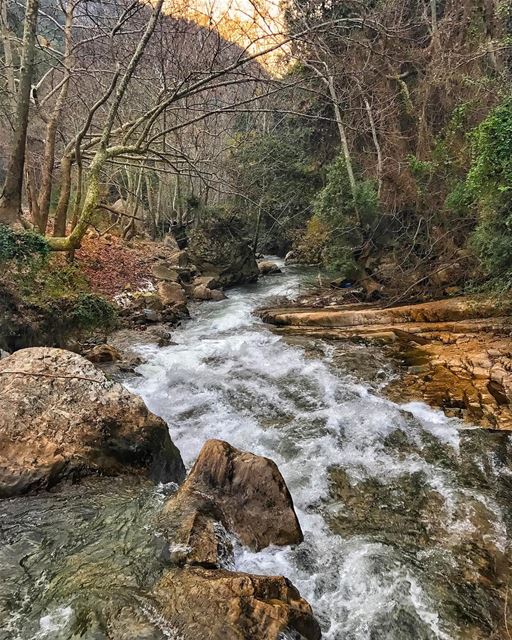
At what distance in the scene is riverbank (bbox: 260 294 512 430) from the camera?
20.0ft

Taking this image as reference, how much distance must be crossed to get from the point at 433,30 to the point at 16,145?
468 inches

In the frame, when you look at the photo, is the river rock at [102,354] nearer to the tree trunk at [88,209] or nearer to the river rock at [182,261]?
the tree trunk at [88,209]

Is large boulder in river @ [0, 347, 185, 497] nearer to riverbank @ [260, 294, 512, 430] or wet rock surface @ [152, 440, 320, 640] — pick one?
wet rock surface @ [152, 440, 320, 640]

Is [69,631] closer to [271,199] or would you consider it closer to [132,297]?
[132,297]

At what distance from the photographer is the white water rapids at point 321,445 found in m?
3.46

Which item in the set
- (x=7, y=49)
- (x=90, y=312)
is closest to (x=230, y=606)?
(x=90, y=312)

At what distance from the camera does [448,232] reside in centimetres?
1052

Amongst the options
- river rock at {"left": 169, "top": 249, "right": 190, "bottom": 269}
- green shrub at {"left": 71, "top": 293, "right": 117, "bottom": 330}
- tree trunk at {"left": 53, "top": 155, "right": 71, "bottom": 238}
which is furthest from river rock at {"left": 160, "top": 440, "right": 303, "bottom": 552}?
river rock at {"left": 169, "top": 249, "right": 190, "bottom": 269}

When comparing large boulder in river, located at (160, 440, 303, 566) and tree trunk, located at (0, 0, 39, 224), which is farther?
tree trunk, located at (0, 0, 39, 224)

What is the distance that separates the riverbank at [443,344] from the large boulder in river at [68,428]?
12.1 ft

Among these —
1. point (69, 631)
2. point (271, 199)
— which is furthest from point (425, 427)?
point (271, 199)

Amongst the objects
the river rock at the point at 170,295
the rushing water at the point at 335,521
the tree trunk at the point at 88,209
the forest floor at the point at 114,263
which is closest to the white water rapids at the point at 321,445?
the rushing water at the point at 335,521

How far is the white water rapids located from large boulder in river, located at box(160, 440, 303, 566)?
172mm

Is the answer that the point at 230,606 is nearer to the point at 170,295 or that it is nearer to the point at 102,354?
the point at 102,354
